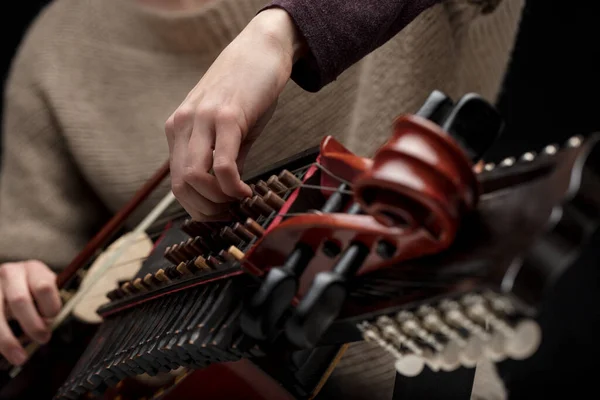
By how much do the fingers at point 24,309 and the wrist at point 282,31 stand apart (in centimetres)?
59

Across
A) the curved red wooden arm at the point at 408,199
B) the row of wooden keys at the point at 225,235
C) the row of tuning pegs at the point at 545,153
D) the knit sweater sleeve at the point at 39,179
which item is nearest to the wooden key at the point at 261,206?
the row of wooden keys at the point at 225,235

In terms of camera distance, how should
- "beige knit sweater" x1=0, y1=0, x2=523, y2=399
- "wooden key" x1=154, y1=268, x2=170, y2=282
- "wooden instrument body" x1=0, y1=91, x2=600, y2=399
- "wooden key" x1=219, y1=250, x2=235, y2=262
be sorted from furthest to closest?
"beige knit sweater" x1=0, y1=0, x2=523, y2=399
"wooden key" x1=154, y1=268, x2=170, y2=282
"wooden key" x1=219, y1=250, x2=235, y2=262
"wooden instrument body" x1=0, y1=91, x2=600, y2=399

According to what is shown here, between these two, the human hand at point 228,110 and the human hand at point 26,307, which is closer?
the human hand at point 228,110

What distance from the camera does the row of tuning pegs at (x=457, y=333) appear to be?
1.19 feet

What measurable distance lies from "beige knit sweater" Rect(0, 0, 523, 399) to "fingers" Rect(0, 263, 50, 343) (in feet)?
0.56

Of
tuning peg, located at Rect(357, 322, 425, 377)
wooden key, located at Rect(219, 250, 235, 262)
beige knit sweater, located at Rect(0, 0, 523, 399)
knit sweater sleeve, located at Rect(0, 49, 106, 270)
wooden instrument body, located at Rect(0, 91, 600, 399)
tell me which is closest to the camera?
wooden instrument body, located at Rect(0, 91, 600, 399)

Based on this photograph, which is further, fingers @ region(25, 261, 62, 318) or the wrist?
fingers @ region(25, 261, 62, 318)

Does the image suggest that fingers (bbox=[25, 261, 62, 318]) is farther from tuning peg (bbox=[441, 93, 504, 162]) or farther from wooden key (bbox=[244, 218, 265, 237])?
tuning peg (bbox=[441, 93, 504, 162])

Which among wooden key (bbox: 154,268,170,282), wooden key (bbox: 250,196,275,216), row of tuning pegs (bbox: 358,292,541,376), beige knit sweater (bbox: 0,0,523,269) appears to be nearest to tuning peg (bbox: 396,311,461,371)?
row of tuning pegs (bbox: 358,292,541,376)

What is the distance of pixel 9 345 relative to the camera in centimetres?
98

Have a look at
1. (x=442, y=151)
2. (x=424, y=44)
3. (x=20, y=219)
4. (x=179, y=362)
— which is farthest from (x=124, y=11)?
(x=442, y=151)

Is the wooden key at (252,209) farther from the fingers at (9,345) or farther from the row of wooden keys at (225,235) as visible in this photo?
the fingers at (9,345)

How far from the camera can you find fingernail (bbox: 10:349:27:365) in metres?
0.99

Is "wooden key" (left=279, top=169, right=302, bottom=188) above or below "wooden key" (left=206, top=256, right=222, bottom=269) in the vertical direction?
above
